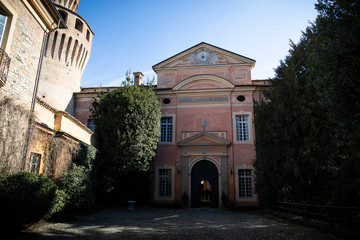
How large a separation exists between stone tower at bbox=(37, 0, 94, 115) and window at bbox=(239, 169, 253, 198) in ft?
44.6

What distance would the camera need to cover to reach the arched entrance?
17.0m

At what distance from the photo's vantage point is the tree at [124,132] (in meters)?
14.6

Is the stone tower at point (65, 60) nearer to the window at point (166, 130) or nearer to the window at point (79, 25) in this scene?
the window at point (79, 25)

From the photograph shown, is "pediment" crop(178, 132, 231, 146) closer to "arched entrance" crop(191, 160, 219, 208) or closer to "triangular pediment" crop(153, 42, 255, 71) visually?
"arched entrance" crop(191, 160, 219, 208)

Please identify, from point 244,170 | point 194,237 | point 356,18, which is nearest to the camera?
point 356,18

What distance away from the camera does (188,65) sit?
19672 millimetres

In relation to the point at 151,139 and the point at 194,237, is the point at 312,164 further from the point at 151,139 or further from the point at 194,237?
the point at 151,139

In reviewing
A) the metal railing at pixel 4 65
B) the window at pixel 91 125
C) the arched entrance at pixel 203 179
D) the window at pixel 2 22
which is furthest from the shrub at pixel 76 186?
the window at pixel 91 125

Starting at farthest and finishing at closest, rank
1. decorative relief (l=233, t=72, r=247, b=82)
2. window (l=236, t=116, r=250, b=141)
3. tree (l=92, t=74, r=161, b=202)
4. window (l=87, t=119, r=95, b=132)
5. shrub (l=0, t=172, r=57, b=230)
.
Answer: window (l=87, t=119, r=95, b=132) → decorative relief (l=233, t=72, r=247, b=82) → window (l=236, t=116, r=250, b=141) → tree (l=92, t=74, r=161, b=202) → shrub (l=0, t=172, r=57, b=230)

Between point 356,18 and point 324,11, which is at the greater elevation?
point 324,11

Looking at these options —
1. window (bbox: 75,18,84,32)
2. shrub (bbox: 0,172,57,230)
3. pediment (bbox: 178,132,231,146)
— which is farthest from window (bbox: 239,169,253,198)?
window (bbox: 75,18,84,32)

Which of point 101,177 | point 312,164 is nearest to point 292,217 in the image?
point 312,164

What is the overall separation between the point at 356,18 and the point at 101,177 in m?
14.1

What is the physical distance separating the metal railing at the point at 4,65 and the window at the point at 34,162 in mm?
3005
